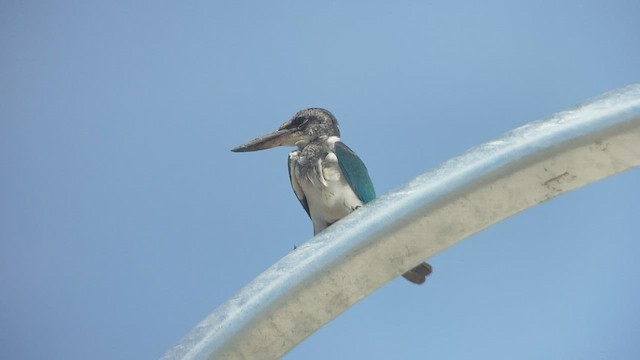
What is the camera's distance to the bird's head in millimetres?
4078

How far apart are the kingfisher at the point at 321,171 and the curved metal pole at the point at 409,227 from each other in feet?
6.86

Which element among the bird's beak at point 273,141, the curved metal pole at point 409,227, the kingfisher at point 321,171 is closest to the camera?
the curved metal pole at point 409,227

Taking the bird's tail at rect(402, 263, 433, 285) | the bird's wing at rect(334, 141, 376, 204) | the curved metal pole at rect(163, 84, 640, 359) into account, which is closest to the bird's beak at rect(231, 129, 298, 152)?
the bird's wing at rect(334, 141, 376, 204)

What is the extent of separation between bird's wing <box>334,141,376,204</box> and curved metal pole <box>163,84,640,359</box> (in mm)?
2154

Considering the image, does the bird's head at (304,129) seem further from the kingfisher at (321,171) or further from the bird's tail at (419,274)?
the bird's tail at (419,274)

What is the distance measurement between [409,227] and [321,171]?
2.25m

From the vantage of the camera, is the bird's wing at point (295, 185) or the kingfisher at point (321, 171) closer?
the kingfisher at point (321, 171)

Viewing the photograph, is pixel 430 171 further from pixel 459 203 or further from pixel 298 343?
pixel 298 343

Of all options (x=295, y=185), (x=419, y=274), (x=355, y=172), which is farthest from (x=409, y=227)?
(x=295, y=185)

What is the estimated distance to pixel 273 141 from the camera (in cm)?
401

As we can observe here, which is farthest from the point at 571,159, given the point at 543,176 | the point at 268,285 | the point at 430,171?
the point at 268,285

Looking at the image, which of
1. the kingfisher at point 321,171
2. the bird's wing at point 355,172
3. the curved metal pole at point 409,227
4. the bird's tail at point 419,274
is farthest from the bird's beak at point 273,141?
the curved metal pole at point 409,227

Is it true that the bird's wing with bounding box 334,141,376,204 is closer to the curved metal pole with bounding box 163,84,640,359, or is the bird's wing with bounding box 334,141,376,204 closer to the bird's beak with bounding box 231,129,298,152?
the bird's beak with bounding box 231,129,298,152

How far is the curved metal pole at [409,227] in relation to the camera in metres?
1.69
